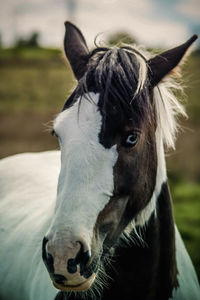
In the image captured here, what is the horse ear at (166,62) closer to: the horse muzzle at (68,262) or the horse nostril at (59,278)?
the horse muzzle at (68,262)

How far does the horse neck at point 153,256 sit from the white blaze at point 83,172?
1.81 feet

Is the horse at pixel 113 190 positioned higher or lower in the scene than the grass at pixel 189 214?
higher

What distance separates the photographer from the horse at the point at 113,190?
1662mm

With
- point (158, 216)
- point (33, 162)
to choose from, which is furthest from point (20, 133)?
point (158, 216)

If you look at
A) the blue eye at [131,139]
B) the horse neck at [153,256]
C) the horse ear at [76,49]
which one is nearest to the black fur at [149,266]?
the horse neck at [153,256]

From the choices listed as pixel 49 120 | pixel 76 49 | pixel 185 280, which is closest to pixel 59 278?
pixel 185 280

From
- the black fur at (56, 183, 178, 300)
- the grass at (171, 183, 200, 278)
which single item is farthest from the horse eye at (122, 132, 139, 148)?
the grass at (171, 183, 200, 278)

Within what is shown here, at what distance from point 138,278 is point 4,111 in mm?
16298

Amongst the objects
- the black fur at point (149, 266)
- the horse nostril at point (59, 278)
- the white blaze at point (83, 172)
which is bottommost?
the black fur at point (149, 266)

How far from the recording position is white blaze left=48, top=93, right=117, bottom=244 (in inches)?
64.7

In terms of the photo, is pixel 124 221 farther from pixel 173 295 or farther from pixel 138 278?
pixel 173 295

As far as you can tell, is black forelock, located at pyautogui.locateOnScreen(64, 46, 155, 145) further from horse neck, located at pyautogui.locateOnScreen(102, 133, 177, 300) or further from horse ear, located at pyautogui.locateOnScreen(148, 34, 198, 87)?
horse neck, located at pyautogui.locateOnScreen(102, 133, 177, 300)

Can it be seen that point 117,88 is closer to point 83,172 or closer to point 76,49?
point 83,172

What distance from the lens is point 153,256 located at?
7.38ft
